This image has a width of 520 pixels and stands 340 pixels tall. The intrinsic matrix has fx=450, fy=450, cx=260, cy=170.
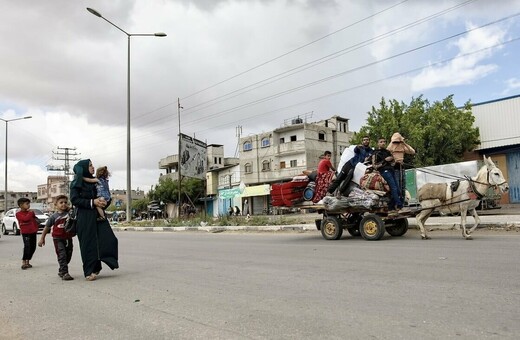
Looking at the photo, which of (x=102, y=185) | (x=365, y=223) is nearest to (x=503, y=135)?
(x=365, y=223)

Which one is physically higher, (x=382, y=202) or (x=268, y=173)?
(x=268, y=173)

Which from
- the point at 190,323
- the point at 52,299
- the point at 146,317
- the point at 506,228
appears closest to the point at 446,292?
the point at 190,323

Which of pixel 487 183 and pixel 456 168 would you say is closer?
pixel 487 183

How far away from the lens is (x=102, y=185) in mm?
7922

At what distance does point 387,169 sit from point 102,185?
23.1 ft

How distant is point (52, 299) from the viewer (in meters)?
6.46

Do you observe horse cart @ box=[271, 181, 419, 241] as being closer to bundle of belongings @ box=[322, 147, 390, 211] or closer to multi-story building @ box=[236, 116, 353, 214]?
bundle of belongings @ box=[322, 147, 390, 211]

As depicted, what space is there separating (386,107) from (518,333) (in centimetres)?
2922

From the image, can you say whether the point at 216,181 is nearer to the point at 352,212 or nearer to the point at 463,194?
the point at 352,212

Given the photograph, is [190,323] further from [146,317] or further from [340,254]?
[340,254]

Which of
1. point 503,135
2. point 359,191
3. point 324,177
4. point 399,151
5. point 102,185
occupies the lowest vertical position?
point 359,191

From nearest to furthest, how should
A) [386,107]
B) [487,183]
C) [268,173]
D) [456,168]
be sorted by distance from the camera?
1. [487,183]
2. [456,168]
3. [386,107]
4. [268,173]

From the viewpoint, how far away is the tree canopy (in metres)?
28.5

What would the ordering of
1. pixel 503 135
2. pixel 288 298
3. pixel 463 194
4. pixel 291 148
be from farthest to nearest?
pixel 291 148, pixel 503 135, pixel 463 194, pixel 288 298
